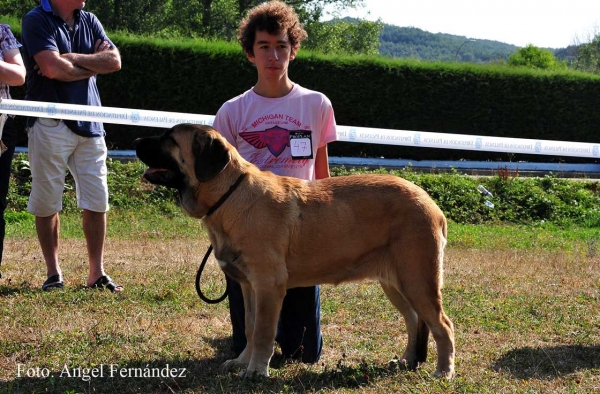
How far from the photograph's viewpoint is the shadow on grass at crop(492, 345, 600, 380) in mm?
4633

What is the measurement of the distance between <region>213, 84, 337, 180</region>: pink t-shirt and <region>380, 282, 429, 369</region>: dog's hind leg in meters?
1.11

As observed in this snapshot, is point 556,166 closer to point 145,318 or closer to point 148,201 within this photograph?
point 148,201

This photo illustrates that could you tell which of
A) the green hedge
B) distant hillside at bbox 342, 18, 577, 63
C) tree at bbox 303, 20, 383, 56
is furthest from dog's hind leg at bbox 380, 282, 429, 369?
distant hillside at bbox 342, 18, 577, 63

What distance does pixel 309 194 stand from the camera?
4.50m

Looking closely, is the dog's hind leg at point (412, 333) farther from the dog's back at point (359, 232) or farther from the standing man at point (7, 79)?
the standing man at point (7, 79)

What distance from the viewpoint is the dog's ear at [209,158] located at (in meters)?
4.23

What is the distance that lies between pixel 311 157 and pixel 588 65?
5625 cm

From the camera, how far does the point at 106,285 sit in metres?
6.49

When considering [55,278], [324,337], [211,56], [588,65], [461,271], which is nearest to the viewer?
[324,337]

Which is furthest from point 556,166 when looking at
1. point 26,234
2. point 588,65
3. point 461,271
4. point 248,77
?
point 588,65

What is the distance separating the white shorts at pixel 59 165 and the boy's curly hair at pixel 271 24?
2193mm

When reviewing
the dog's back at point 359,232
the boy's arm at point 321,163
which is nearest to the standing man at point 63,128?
the boy's arm at point 321,163

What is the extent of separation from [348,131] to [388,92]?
11.1 m

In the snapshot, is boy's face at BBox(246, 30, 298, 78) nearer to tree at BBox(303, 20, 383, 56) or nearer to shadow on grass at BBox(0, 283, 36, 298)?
shadow on grass at BBox(0, 283, 36, 298)
